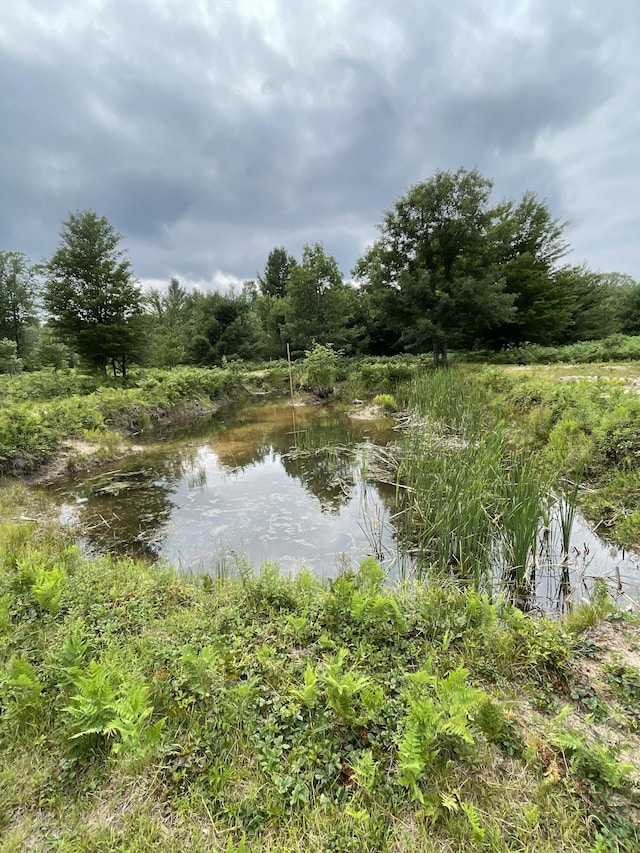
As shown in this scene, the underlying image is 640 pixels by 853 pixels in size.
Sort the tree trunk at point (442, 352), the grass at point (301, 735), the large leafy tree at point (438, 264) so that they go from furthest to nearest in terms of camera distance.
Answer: the tree trunk at point (442, 352), the large leafy tree at point (438, 264), the grass at point (301, 735)

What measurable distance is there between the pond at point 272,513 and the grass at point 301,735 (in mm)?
1120

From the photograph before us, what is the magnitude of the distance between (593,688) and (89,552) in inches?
172

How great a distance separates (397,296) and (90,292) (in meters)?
10.7

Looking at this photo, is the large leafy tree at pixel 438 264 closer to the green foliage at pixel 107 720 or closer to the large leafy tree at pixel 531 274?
the large leafy tree at pixel 531 274

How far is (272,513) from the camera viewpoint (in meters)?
4.94

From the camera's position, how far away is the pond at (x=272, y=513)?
A: 3.29 meters

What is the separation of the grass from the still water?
1273mm

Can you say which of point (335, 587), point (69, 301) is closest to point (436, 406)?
point (335, 587)

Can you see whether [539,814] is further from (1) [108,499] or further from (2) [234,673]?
(1) [108,499]

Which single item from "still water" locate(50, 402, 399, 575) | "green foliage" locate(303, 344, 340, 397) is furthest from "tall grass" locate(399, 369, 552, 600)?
"green foliage" locate(303, 344, 340, 397)

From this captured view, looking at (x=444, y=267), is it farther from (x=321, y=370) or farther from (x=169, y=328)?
(x=169, y=328)

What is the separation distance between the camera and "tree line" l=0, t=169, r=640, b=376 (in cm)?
1218

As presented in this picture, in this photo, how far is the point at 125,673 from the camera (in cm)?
175

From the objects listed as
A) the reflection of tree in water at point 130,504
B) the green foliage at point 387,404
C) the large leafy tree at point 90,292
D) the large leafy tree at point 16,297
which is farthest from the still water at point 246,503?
the large leafy tree at point 16,297
